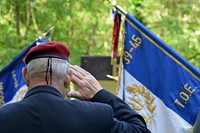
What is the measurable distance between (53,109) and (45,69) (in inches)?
7.9

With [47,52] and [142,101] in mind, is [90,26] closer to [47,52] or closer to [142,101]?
[142,101]

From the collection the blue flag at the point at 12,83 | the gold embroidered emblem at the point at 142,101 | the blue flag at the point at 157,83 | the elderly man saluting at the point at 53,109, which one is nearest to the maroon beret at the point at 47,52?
the elderly man saluting at the point at 53,109

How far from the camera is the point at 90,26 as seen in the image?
11734mm

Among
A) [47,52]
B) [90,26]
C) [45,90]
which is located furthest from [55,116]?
[90,26]

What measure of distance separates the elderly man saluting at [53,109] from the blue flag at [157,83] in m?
1.97

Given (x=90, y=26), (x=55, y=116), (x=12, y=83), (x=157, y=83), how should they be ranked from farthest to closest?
(x=90, y=26) < (x=12, y=83) < (x=157, y=83) < (x=55, y=116)

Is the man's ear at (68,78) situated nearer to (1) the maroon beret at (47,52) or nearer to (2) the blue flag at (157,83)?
(1) the maroon beret at (47,52)

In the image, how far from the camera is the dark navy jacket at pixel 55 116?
102 inches

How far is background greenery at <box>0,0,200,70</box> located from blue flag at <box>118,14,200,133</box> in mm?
3702

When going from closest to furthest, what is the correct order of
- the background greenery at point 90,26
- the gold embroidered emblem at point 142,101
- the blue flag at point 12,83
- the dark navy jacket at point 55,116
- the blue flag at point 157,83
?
1. the dark navy jacket at point 55,116
2. the blue flag at point 157,83
3. the gold embroidered emblem at point 142,101
4. the blue flag at point 12,83
5. the background greenery at point 90,26

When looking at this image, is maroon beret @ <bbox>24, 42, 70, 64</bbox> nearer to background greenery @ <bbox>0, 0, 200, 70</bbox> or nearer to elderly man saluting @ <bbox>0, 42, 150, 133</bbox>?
elderly man saluting @ <bbox>0, 42, 150, 133</bbox>

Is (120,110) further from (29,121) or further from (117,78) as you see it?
(117,78)

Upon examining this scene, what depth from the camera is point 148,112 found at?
16.0 ft

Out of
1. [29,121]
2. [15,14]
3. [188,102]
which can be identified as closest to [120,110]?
[29,121]
